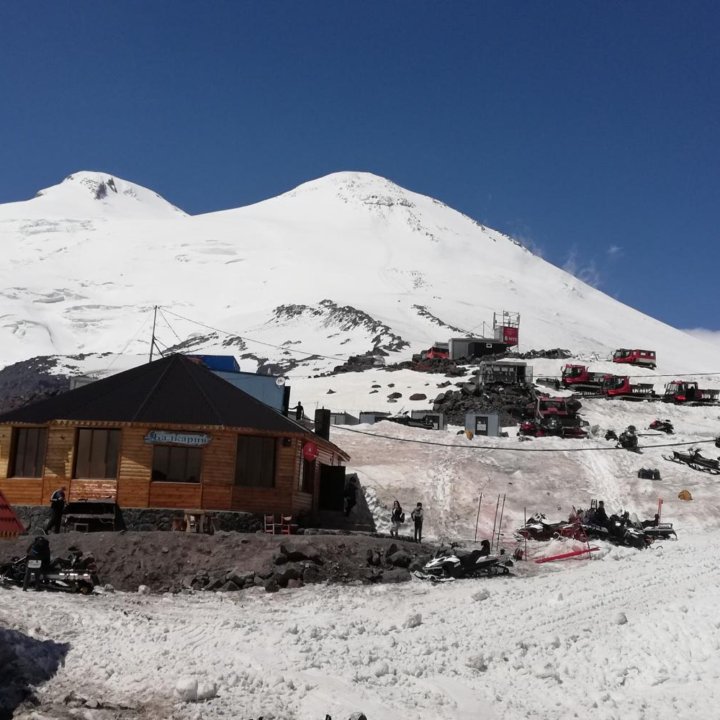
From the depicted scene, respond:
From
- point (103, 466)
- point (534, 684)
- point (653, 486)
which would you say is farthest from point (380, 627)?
point (653, 486)

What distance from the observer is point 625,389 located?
59844mm

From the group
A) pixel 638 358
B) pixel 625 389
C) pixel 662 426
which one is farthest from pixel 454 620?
pixel 638 358

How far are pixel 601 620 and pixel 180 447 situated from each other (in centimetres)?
1335

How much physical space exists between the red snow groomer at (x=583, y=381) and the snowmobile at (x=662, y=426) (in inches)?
386

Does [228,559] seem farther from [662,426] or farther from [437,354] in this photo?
[437,354]

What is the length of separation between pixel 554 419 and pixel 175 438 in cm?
2875

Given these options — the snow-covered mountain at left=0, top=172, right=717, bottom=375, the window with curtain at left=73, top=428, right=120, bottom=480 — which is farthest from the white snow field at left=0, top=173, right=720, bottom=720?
the snow-covered mountain at left=0, top=172, right=717, bottom=375

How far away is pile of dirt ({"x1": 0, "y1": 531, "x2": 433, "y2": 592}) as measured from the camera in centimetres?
1847

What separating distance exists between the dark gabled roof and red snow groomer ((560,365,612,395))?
39165 mm

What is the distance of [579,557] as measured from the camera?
23812mm

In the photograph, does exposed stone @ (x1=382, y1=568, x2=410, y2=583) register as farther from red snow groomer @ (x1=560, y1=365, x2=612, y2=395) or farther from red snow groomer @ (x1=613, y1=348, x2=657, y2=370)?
red snow groomer @ (x1=613, y1=348, x2=657, y2=370)

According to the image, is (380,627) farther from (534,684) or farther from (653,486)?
(653,486)

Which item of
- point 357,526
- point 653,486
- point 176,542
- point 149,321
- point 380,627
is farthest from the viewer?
point 149,321

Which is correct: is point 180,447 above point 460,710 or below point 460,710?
above
